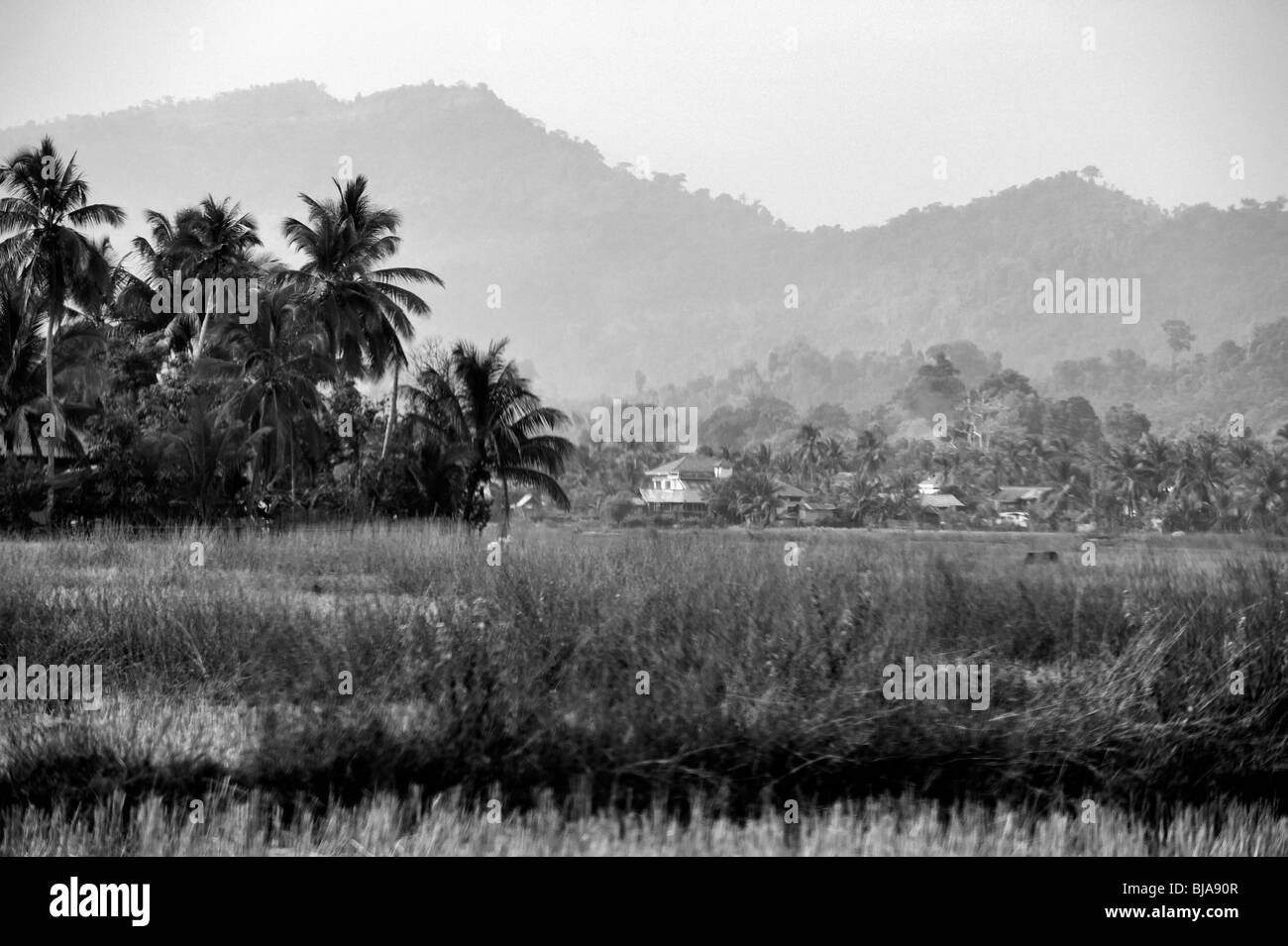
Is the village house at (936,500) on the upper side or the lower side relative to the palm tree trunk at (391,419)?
lower

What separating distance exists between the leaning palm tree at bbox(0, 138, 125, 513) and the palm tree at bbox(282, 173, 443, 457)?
21.9ft

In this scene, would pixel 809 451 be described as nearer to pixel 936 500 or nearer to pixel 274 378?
pixel 936 500

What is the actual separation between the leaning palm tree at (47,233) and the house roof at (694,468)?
62.9m

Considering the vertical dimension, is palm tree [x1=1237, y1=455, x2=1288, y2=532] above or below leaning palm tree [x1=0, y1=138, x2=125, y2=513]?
A: below

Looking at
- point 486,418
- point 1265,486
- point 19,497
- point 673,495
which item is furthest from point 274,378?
point 1265,486

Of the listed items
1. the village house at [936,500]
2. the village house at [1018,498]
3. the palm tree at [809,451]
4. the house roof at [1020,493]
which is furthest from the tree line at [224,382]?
the palm tree at [809,451]

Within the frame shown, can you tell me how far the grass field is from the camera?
29.8 ft

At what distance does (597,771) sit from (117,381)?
36114 millimetres

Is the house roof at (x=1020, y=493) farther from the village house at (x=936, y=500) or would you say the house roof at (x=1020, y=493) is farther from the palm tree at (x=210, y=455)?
the palm tree at (x=210, y=455)

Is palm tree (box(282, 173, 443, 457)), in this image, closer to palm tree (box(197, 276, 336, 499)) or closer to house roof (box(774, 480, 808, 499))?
palm tree (box(197, 276, 336, 499))

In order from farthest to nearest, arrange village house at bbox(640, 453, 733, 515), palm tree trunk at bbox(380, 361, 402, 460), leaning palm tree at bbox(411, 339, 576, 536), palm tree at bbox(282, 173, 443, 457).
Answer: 1. village house at bbox(640, 453, 733, 515)
2. leaning palm tree at bbox(411, 339, 576, 536)
3. palm tree at bbox(282, 173, 443, 457)
4. palm tree trunk at bbox(380, 361, 402, 460)

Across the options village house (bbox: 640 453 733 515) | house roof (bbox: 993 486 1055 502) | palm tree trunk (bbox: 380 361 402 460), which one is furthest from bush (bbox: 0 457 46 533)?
house roof (bbox: 993 486 1055 502)

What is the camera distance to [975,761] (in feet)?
35.2

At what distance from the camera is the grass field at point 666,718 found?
9.09 meters
